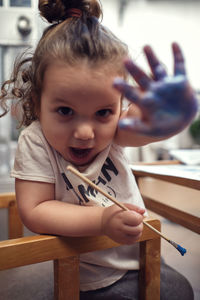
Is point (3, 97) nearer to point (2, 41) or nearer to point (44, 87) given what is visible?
point (44, 87)

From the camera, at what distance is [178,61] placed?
0.96ft

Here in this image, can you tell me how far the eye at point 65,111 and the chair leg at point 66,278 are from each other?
0.74ft

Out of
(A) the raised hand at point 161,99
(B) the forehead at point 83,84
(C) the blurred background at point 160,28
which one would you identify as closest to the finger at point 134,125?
(A) the raised hand at point 161,99

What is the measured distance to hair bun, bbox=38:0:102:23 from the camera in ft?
1.64

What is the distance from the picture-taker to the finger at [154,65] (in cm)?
29

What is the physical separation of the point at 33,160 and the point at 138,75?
324mm

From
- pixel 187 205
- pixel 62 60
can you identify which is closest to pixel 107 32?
pixel 62 60

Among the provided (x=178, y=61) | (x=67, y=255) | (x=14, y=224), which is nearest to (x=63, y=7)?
(x=178, y=61)

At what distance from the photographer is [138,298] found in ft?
1.87

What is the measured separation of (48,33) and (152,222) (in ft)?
1.20

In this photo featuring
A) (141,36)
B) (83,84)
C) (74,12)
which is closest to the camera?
(83,84)

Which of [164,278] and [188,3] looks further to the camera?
[188,3]

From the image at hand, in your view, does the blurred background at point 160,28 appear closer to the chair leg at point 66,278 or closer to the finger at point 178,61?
the chair leg at point 66,278

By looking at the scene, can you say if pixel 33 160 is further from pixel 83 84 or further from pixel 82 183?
pixel 83 84
